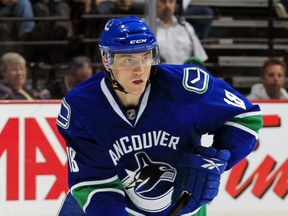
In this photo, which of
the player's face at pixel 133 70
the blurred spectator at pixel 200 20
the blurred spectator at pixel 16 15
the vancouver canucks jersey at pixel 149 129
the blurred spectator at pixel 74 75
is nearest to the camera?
the player's face at pixel 133 70

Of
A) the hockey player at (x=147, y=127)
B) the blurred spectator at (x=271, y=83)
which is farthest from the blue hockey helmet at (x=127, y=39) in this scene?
the blurred spectator at (x=271, y=83)

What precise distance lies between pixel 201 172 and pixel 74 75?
2.35m

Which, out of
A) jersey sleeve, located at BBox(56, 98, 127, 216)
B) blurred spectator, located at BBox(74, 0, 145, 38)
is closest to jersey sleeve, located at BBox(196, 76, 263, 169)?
jersey sleeve, located at BBox(56, 98, 127, 216)

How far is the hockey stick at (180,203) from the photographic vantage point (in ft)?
9.17

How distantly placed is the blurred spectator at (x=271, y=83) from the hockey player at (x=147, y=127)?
6.76ft

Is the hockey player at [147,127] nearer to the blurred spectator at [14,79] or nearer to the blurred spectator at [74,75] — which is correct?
the blurred spectator at [14,79]

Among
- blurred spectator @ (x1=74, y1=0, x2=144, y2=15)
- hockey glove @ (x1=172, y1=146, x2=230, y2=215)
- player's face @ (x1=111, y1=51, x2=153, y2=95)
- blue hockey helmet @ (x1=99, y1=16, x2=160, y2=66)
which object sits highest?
blue hockey helmet @ (x1=99, y1=16, x2=160, y2=66)

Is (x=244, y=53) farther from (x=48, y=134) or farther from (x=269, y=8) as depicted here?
(x=48, y=134)

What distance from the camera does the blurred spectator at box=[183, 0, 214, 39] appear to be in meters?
5.31

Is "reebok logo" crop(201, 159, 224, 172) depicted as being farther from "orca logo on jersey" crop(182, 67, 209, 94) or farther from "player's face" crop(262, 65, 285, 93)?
"player's face" crop(262, 65, 285, 93)

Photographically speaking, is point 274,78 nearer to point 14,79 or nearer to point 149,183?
point 14,79

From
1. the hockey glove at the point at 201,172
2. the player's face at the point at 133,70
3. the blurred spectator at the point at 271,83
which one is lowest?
the blurred spectator at the point at 271,83

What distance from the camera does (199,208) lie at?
2.93m

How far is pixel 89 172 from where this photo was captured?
2.85 meters
